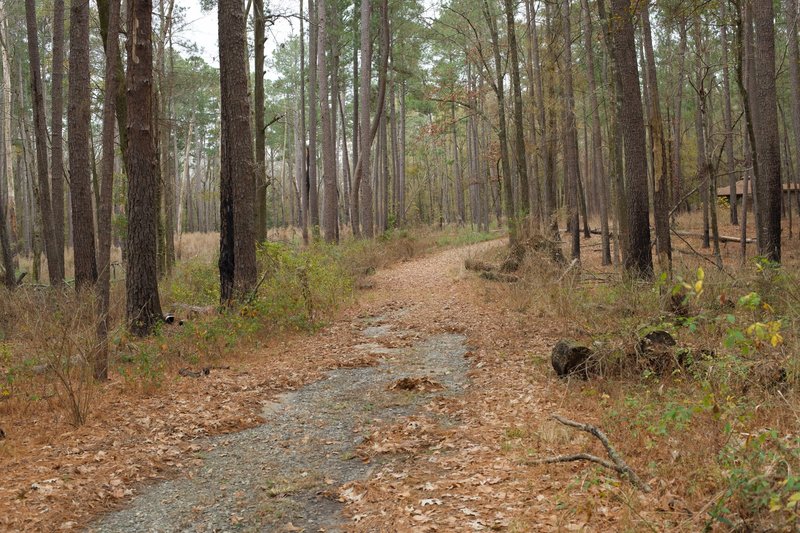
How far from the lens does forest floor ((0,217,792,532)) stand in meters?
3.83

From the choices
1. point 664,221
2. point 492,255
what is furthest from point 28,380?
point 492,255

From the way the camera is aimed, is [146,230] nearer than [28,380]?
No

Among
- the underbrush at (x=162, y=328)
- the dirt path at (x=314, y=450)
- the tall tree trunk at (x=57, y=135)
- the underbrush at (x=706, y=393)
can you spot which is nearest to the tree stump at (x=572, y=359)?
the underbrush at (x=706, y=393)

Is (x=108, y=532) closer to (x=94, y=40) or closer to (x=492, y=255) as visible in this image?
(x=492, y=255)

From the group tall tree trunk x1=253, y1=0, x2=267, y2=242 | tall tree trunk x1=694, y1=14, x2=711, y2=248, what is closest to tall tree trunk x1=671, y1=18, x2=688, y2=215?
tall tree trunk x1=694, y1=14, x2=711, y2=248

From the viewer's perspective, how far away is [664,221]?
10.2 metres

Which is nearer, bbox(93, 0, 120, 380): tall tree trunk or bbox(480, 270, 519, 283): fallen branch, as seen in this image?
bbox(93, 0, 120, 380): tall tree trunk

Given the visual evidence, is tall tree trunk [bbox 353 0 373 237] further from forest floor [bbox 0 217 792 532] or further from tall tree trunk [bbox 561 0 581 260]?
forest floor [bbox 0 217 792 532]

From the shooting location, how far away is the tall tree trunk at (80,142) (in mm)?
10906

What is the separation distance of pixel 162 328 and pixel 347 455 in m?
5.44

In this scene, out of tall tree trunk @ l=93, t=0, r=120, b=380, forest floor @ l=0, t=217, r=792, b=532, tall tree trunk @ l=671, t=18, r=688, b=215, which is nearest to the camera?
forest floor @ l=0, t=217, r=792, b=532

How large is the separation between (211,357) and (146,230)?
2566 mm

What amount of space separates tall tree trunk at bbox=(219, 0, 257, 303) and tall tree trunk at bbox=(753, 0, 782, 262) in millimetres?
9893

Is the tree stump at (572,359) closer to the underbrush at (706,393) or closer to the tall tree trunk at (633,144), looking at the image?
the underbrush at (706,393)
